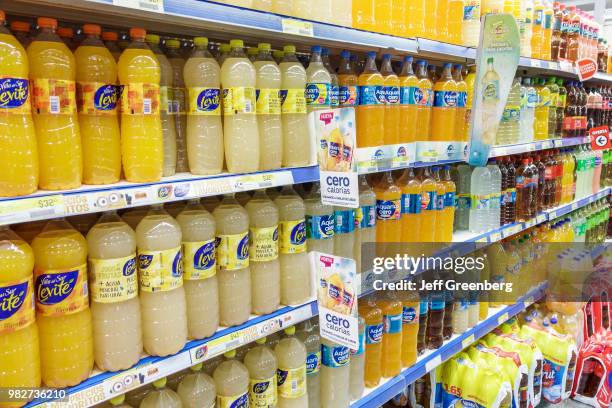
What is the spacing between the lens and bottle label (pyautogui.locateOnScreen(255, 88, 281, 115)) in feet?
5.79

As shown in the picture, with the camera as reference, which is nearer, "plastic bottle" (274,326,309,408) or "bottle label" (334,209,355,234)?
"plastic bottle" (274,326,309,408)

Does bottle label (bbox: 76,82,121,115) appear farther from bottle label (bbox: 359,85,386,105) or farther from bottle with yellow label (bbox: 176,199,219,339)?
bottle label (bbox: 359,85,386,105)

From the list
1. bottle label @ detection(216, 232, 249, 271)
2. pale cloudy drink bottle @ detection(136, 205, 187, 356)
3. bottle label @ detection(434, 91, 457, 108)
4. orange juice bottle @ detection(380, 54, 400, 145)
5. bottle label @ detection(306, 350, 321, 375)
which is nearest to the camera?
pale cloudy drink bottle @ detection(136, 205, 187, 356)

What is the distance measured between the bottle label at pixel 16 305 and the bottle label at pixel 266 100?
918 mm

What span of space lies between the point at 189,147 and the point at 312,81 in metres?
0.59

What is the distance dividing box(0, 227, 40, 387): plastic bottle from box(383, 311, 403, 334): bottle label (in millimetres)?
1642

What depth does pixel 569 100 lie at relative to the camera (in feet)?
13.3

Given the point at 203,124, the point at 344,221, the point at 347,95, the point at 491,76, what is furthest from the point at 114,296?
the point at 491,76

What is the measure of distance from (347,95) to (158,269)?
1.12 metres

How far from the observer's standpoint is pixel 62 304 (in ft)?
4.44

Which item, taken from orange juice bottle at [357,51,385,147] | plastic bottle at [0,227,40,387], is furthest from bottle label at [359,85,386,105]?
plastic bottle at [0,227,40,387]

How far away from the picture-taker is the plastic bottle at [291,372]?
198 centimetres

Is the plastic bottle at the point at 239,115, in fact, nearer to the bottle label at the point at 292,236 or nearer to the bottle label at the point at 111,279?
the bottle label at the point at 292,236

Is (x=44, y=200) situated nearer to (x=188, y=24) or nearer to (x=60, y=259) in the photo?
(x=60, y=259)
